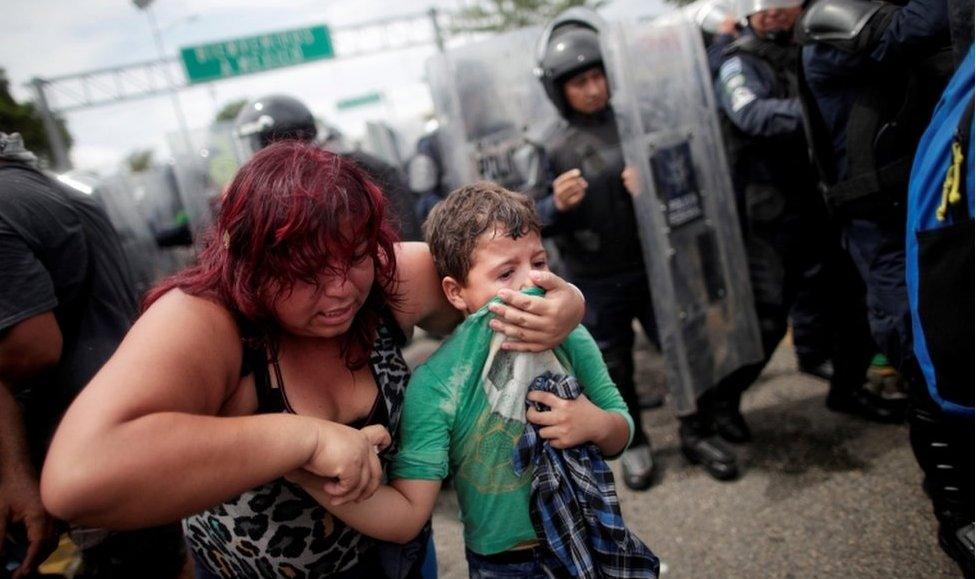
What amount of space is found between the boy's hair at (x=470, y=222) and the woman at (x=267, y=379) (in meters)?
0.09

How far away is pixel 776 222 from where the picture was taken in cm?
288

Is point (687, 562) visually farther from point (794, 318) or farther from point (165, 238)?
point (165, 238)

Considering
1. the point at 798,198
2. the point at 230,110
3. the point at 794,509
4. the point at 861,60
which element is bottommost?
the point at 794,509

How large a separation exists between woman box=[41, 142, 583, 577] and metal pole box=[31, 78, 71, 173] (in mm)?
14843

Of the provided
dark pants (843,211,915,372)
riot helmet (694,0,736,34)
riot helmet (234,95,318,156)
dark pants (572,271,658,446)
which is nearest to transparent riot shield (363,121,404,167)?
riot helmet (234,95,318,156)

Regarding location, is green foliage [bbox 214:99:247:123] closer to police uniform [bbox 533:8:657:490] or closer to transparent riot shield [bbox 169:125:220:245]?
transparent riot shield [bbox 169:125:220:245]

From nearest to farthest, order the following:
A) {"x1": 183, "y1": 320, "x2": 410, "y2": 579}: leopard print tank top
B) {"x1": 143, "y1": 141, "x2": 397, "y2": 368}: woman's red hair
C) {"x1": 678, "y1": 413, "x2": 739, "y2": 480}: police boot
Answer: {"x1": 143, "y1": 141, "x2": 397, "y2": 368}: woman's red hair, {"x1": 183, "y1": 320, "x2": 410, "y2": 579}: leopard print tank top, {"x1": 678, "y1": 413, "x2": 739, "y2": 480}: police boot

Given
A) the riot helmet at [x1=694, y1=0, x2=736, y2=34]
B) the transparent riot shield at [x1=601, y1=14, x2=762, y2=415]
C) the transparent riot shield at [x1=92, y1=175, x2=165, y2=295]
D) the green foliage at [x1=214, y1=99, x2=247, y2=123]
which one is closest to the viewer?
the transparent riot shield at [x1=601, y1=14, x2=762, y2=415]

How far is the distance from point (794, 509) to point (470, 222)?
1.86 metres

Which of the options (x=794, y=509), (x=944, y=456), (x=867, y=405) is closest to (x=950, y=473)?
(x=944, y=456)

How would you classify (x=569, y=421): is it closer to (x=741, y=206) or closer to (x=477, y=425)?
(x=477, y=425)

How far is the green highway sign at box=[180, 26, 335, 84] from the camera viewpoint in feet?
41.4

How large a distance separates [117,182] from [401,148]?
146 inches

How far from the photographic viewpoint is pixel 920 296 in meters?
1.41
